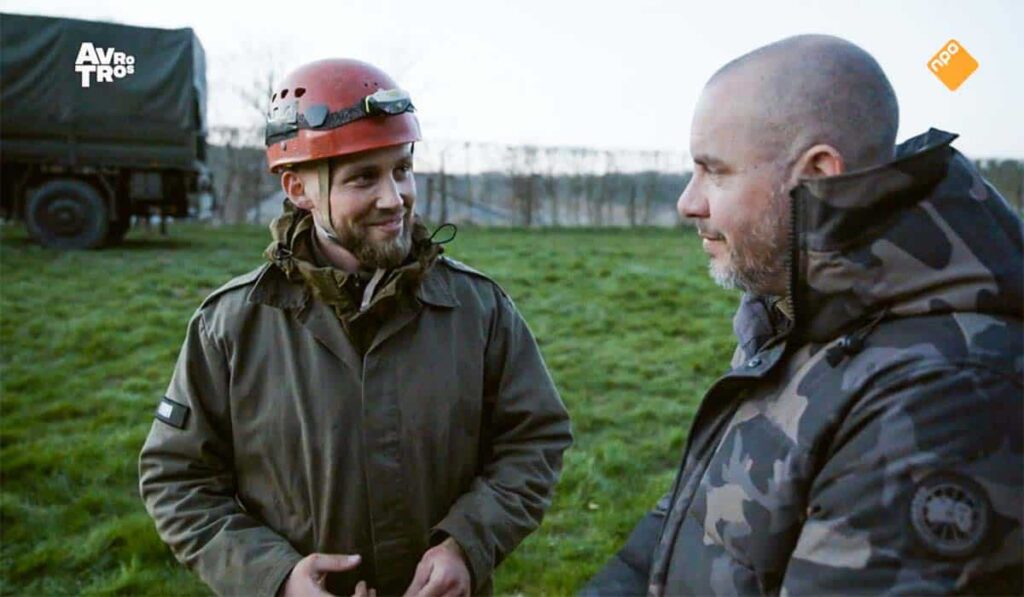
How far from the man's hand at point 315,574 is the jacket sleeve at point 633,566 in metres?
0.64

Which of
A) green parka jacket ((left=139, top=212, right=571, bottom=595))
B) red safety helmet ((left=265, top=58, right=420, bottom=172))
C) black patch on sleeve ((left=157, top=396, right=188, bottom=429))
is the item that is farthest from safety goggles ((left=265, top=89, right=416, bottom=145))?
black patch on sleeve ((left=157, top=396, right=188, bottom=429))

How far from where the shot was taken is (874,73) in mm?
1638

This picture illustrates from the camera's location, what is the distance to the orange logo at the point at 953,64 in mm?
2881

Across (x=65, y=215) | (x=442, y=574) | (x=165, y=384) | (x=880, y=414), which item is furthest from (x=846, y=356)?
(x=65, y=215)

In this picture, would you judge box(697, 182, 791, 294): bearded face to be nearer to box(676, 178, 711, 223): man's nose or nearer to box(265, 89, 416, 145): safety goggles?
box(676, 178, 711, 223): man's nose

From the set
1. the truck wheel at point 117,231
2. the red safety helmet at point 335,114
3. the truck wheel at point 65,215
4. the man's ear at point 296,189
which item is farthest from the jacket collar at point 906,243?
the truck wheel at point 117,231

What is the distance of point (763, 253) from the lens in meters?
1.74

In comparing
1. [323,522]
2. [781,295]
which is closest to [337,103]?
[323,522]

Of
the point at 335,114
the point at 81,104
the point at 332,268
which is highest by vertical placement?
the point at 81,104

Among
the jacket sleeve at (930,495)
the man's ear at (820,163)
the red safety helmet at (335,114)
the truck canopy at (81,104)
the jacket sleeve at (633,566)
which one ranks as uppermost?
the truck canopy at (81,104)

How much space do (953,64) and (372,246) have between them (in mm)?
1906

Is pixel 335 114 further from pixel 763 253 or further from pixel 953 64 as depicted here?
pixel 953 64

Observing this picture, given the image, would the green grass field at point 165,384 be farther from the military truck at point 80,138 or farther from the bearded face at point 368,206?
the bearded face at point 368,206

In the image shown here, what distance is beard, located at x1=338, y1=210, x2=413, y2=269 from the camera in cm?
255
